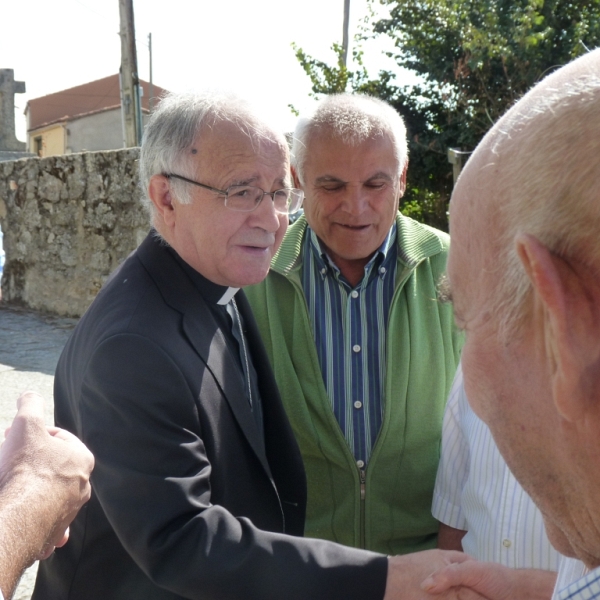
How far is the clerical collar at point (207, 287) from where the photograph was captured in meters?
1.92

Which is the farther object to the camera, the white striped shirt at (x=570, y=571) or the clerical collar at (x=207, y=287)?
the clerical collar at (x=207, y=287)

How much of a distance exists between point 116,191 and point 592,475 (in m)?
6.98

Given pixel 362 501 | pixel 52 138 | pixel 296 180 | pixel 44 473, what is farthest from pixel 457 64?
pixel 52 138

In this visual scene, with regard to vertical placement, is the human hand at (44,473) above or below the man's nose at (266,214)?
below

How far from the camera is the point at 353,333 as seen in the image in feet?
8.04

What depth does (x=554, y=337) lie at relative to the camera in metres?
0.74

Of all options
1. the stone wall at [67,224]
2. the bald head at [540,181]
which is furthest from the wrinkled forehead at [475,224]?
the stone wall at [67,224]

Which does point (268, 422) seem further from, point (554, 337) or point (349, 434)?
point (554, 337)

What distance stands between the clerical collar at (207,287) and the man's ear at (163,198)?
100 mm

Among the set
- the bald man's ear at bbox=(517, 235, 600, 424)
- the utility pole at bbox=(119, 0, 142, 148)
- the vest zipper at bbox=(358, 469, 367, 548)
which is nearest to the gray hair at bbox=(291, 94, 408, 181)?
the vest zipper at bbox=(358, 469, 367, 548)

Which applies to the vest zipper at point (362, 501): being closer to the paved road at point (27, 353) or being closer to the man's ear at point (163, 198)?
the man's ear at point (163, 198)

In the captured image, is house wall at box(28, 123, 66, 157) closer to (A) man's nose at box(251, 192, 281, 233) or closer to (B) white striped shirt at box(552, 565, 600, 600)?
(A) man's nose at box(251, 192, 281, 233)

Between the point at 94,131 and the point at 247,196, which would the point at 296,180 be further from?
the point at 94,131

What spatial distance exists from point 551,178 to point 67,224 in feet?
25.2
